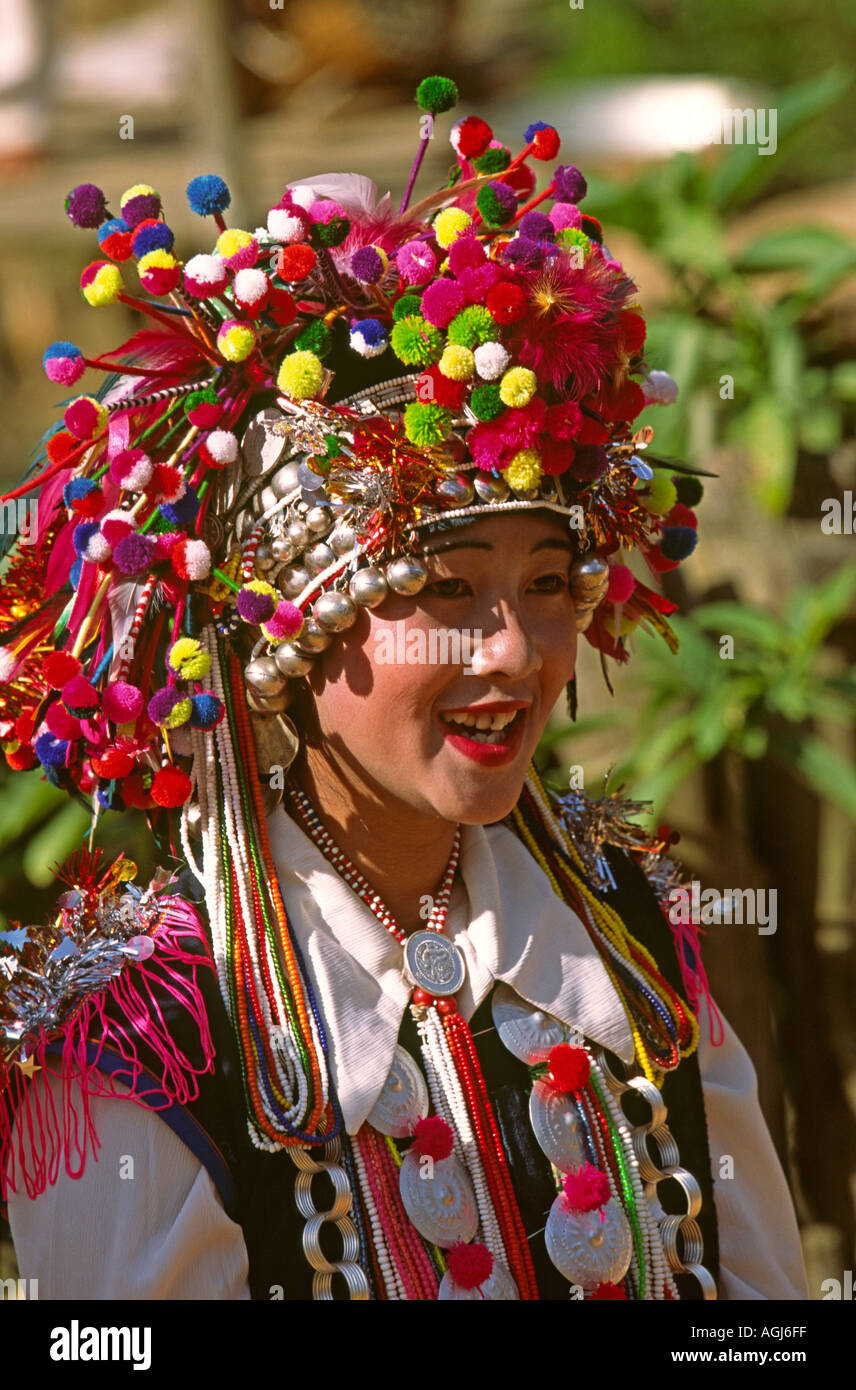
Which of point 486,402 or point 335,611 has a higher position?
point 486,402

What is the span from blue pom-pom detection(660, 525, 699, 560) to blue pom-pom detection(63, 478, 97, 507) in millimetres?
913

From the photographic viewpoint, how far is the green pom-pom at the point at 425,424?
2090mm

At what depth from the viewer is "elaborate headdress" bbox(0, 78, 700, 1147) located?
6.88 feet

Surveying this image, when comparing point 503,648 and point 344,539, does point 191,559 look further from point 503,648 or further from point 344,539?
point 503,648

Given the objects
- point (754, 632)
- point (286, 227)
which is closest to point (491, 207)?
point (286, 227)

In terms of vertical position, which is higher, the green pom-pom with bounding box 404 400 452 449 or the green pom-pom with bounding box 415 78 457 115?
the green pom-pom with bounding box 415 78 457 115

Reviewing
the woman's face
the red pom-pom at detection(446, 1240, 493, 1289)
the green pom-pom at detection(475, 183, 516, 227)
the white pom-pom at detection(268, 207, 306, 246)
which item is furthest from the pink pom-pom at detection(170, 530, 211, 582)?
the red pom-pom at detection(446, 1240, 493, 1289)

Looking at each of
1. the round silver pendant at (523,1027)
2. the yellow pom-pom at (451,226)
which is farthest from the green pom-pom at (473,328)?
the round silver pendant at (523,1027)

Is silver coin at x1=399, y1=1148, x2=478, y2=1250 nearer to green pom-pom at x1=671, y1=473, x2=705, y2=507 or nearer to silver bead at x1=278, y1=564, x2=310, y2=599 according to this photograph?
silver bead at x1=278, y1=564, x2=310, y2=599

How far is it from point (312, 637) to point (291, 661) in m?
0.04

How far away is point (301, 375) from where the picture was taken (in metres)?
2.08

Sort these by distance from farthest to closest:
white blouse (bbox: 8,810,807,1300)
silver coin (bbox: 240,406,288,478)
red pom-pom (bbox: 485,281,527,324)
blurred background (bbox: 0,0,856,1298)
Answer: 1. blurred background (bbox: 0,0,856,1298)
2. silver coin (bbox: 240,406,288,478)
3. red pom-pom (bbox: 485,281,527,324)
4. white blouse (bbox: 8,810,807,1300)

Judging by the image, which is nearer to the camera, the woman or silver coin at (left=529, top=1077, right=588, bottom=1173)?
the woman

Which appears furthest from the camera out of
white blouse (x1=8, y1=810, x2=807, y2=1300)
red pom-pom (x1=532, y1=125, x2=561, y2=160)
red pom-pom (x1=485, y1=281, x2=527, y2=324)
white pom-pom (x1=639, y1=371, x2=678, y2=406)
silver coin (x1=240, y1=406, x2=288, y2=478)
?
white pom-pom (x1=639, y1=371, x2=678, y2=406)
